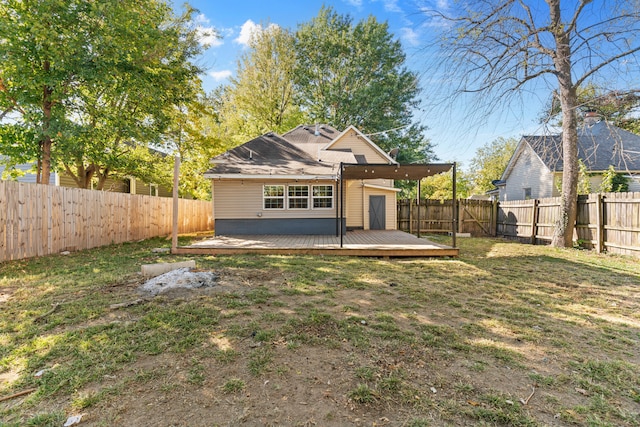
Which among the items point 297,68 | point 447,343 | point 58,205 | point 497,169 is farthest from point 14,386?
point 497,169

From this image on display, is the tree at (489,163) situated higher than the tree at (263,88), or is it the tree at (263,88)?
the tree at (263,88)

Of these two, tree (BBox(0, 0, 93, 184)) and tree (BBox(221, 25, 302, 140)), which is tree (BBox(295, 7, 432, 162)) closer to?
tree (BBox(221, 25, 302, 140))

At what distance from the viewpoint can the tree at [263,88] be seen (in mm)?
21000

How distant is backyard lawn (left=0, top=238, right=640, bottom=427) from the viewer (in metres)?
2.02

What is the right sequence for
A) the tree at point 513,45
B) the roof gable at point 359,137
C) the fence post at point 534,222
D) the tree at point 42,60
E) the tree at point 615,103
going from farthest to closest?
the roof gable at point 359,137 → the fence post at point 534,222 → the tree at point 42,60 → the tree at point 615,103 → the tree at point 513,45

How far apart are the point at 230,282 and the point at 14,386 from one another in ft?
9.60

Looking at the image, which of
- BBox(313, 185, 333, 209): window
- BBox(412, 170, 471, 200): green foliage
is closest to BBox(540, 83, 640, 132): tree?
BBox(313, 185, 333, 209): window

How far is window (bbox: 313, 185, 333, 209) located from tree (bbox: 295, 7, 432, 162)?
36.2 feet

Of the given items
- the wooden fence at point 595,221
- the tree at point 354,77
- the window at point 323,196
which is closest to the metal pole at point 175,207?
the window at point 323,196

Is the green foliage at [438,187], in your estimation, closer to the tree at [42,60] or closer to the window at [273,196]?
the window at [273,196]

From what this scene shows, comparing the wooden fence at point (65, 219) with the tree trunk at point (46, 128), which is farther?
the tree trunk at point (46, 128)

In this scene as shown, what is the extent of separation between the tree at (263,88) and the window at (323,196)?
35.8ft

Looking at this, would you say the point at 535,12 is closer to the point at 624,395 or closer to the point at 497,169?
the point at 624,395

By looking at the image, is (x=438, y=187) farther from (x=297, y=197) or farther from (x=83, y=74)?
(x=83, y=74)
